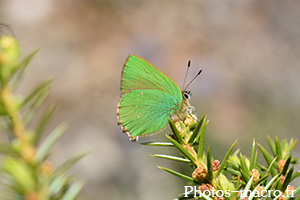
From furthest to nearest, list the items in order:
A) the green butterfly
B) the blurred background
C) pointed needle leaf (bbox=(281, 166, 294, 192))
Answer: the blurred background
the green butterfly
pointed needle leaf (bbox=(281, 166, 294, 192))

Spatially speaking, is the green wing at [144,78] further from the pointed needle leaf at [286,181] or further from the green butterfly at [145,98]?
the pointed needle leaf at [286,181]

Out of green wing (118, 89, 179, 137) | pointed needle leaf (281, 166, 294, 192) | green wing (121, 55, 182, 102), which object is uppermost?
green wing (121, 55, 182, 102)

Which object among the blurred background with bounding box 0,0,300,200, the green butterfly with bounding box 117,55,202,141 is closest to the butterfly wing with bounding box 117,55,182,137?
the green butterfly with bounding box 117,55,202,141

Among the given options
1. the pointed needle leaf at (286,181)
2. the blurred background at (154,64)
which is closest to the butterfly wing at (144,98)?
the pointed needle leaf at (286,181)

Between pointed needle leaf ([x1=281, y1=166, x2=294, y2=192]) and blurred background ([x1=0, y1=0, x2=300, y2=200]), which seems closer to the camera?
pointed needle leaf ([x1=281, y1=166, x2=294, y2=192])

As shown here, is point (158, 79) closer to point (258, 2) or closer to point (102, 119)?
point (102, 119)

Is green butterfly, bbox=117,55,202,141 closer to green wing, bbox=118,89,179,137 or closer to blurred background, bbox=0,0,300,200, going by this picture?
green wing, bbox=118,89,179,137
